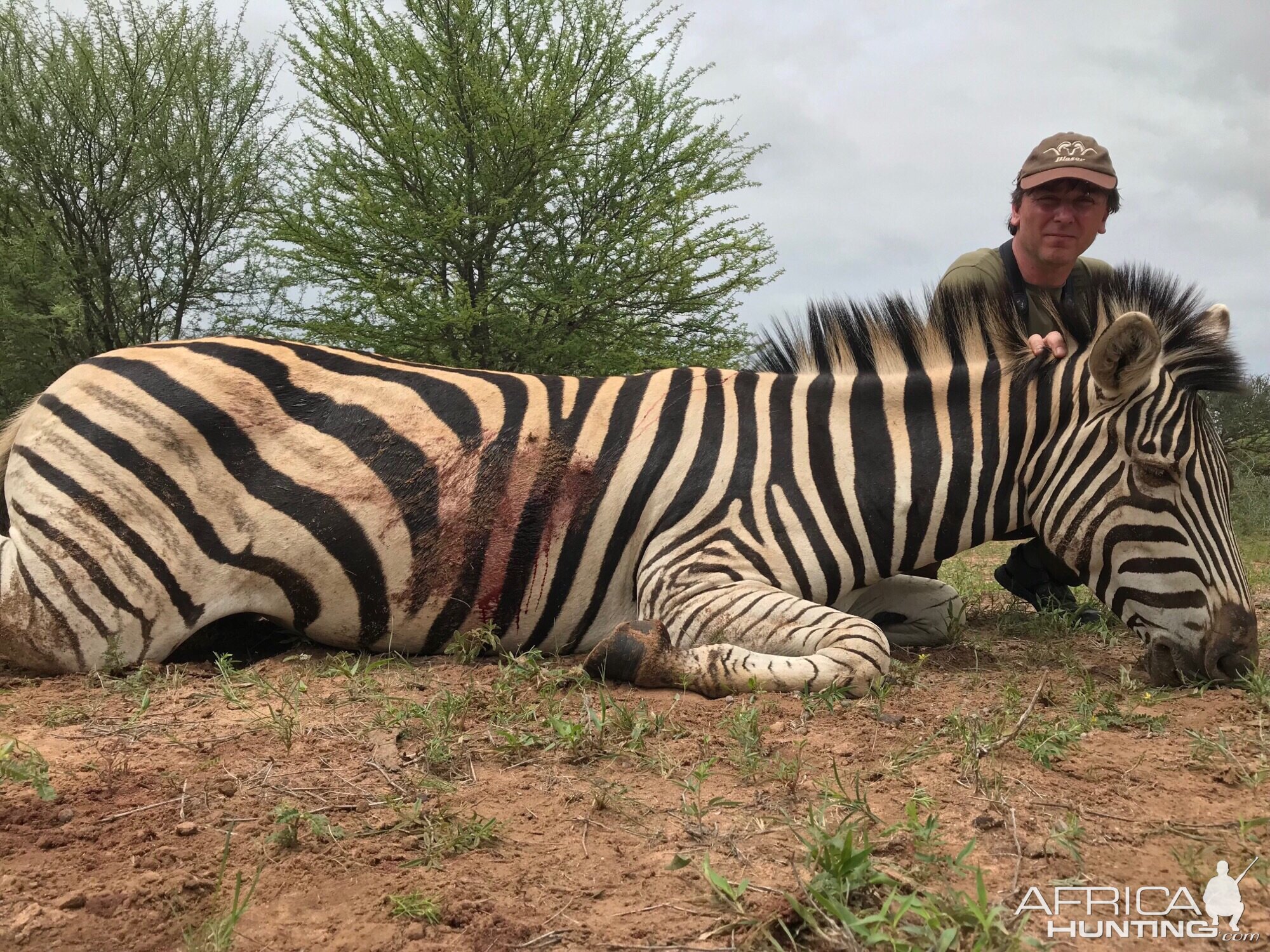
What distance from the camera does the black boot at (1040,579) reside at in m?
5.34

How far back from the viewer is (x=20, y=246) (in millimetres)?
14547

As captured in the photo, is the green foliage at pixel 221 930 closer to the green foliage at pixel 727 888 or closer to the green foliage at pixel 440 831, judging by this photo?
the green foliage at pixel 440 831

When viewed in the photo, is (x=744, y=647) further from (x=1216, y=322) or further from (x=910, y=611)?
(x=1216, y=322)

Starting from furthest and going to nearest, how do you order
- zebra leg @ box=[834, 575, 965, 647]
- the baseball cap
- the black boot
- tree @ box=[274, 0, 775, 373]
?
1. tree @ box=[274, 0, 775, 373]
2. the black boot
3. the baseball cap
4. zebra leg @ box=[834, 575, 965, 647]

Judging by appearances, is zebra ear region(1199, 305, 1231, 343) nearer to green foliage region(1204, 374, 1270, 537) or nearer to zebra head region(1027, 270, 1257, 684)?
zebra head region(1027, 270, 1257, 684)

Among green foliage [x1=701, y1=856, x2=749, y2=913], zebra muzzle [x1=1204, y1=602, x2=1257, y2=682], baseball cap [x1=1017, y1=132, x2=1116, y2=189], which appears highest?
baseball cap [x1=1017, y1=132, x2=1116, y2=189]

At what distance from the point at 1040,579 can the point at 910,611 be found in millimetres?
1766

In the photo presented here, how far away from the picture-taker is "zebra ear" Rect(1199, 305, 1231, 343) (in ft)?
12.5

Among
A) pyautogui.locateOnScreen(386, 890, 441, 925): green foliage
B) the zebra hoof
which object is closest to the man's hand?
the zebra hoof

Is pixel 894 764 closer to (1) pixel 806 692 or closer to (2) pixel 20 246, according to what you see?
(1) pixel 806 692

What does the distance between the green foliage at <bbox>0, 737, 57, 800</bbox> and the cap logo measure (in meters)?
5.47

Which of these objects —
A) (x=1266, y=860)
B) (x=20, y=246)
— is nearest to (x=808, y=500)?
(x=1266, y=860)

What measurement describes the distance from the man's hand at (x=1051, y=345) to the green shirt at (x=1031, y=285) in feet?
0.44

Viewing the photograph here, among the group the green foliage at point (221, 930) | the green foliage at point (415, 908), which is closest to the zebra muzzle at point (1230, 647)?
the green foliage at point (415, 908)
